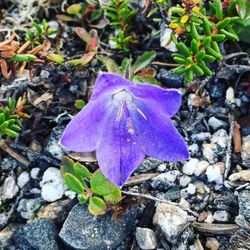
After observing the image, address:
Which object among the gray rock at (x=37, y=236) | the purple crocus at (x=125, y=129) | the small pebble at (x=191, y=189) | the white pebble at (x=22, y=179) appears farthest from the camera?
the white pebble at (x=22, y=179)

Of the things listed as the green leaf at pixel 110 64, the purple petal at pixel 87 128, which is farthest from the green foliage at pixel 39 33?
the purple petal at pixel 87 128

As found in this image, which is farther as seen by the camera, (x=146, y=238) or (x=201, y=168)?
(x=201, y=168)

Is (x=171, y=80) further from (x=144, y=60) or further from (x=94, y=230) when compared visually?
(x=94, y=230)

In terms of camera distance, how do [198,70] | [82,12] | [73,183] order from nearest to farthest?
[73,183] < [198,70] < [82,12]

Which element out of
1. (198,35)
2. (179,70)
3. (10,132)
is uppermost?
(198,35)

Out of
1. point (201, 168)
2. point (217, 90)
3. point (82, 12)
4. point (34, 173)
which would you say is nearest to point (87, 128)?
point (34, 173)

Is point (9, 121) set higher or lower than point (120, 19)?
lower

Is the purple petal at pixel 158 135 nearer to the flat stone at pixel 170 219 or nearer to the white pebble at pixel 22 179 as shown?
the flat stone at pixel 170 219

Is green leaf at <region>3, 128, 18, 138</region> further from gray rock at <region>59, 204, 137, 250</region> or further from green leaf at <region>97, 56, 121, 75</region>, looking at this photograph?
green leaf at <region>97, 56, 121, 75</region>
